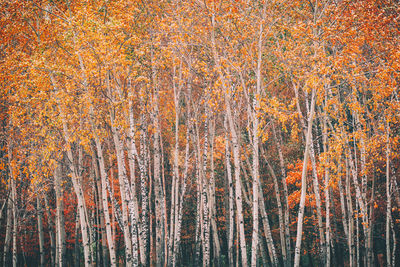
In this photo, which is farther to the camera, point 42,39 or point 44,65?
point 42,39

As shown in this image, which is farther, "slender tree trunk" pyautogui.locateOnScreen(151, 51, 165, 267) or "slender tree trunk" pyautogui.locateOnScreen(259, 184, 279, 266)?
"slender tree trunk" pyautogui.locateOnScreen(151, 51, 165, 267)

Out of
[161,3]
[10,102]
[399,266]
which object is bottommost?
[399,266]

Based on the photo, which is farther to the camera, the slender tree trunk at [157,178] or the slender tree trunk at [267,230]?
the slender tree trunk at [157,178]

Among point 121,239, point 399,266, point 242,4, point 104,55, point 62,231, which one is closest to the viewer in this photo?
point 104,55

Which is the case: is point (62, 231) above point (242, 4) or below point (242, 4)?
below

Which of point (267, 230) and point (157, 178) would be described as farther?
point (157, 178)

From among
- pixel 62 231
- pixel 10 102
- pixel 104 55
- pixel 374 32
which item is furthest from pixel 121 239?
Answer: pixel 374 32

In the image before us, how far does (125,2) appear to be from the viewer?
34.6ft

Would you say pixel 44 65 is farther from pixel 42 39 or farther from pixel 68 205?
pixel 68 205

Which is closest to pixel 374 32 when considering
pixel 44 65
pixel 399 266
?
pixel 44 65

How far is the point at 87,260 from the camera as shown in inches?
412

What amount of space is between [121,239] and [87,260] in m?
18.5

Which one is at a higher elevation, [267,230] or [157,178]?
[157,178]

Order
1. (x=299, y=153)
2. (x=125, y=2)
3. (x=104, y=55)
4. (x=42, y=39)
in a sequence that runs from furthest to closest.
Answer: (x=299, y=153)
(x=42, y=39)
(x=125, y=2)
(x=104, y=55)
